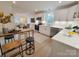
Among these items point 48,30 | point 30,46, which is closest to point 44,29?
point 48,30

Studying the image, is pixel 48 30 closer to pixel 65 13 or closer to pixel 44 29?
pixel 44 29

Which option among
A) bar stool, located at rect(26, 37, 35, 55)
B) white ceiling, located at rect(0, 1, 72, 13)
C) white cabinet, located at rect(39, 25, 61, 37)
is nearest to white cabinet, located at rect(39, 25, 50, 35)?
white cabinet, located at rect(39, 25, 61, 37)

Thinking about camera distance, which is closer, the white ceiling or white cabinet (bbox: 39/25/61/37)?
the white ceiling

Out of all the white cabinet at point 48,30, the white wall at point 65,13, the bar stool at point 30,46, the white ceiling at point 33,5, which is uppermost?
the white ceiling at point 33,5

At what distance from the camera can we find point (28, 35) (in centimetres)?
163

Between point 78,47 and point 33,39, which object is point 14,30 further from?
point 78,47

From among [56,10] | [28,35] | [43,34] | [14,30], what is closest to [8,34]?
[14,30]

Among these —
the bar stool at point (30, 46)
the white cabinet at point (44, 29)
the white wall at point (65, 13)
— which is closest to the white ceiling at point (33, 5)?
the white wall at point (65, 13)

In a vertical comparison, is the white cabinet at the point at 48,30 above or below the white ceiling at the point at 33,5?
below

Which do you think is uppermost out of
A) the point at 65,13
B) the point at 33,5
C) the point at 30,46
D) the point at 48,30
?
the point at 33,5

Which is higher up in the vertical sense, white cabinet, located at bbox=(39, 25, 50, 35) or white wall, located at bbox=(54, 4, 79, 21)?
white wall, located at bbox=(54, 4, 79, 21)

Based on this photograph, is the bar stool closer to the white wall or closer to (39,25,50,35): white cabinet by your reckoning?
(39,25,50,35): white cabinet

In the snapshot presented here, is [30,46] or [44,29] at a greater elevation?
[44,29]

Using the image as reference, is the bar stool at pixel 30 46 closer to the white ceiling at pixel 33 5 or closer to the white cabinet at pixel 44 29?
the white cabinet at pixel 44 29
